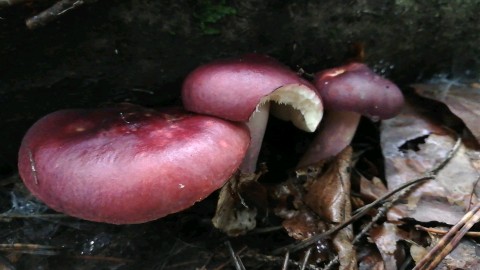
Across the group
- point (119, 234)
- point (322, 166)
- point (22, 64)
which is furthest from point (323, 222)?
point (22, 64)

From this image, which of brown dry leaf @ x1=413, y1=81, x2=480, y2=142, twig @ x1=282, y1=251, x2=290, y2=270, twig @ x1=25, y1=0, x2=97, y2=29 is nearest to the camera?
twig @ x1=25, y1=0, x2=97, y2=29

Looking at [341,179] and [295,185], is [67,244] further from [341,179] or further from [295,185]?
[341,179]

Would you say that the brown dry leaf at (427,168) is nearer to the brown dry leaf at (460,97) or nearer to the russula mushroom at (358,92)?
the brown dry leaf at (460,97)

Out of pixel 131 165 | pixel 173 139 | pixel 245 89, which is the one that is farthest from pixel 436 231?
pixel 131 165

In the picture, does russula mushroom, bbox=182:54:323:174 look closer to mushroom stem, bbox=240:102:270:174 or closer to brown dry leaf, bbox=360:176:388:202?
mushroom stem, bbox=240:102:270:174

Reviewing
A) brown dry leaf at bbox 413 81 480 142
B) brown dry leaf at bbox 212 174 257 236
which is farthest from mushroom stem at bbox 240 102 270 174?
brown dry leaf at bbox 413 81 480 142

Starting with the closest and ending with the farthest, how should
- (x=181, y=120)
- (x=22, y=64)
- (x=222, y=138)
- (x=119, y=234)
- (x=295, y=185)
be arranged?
(x=222, y=138)
(x=181, y=120)
(x=22, y=64)
(x=119, y=234)
(x=295, y=185)

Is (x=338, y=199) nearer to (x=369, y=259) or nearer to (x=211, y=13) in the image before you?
(x=369, y=259)
